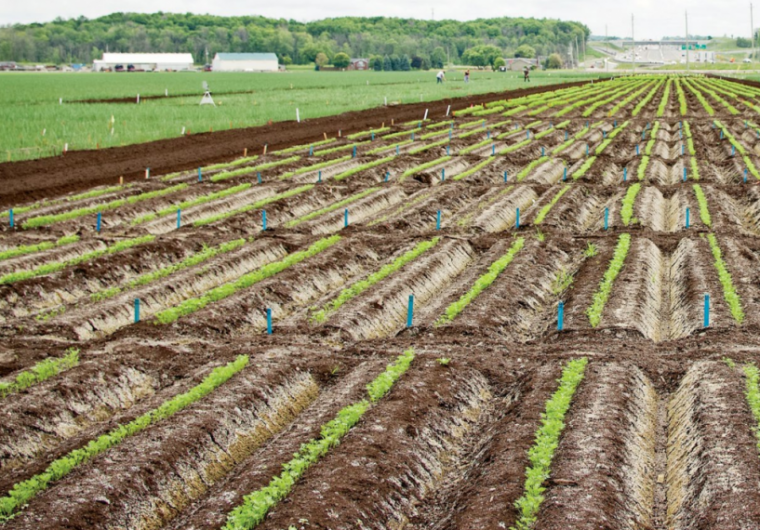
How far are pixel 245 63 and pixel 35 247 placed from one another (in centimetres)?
16196

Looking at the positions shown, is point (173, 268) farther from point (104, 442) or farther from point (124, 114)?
point (124, 114)

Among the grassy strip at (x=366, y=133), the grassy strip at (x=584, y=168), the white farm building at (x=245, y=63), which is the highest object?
the white farm building at (x=245, y=63)

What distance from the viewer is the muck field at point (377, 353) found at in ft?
31.2

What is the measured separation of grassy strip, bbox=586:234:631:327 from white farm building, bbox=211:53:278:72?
523 ft

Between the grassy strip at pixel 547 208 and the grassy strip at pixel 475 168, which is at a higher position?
the grassy strip at pixel 475 168

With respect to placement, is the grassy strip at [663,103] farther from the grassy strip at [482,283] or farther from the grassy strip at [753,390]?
the grassy strip at [753,390]

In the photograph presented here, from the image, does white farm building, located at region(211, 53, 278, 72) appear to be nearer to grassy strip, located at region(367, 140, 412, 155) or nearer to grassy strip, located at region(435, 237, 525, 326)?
grassy strip, located at region(367, 140, 412, 155)

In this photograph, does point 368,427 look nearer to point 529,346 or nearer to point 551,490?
point 551,490

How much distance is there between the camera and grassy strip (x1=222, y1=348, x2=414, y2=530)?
8836mm

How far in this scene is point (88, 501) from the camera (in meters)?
9.18

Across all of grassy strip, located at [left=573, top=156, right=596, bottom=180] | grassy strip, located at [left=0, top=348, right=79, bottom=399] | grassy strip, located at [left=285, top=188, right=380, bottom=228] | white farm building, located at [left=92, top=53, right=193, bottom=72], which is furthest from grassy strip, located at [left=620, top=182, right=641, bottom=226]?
white farm building, located at [left=92, top=53, right=193, bottom=72]

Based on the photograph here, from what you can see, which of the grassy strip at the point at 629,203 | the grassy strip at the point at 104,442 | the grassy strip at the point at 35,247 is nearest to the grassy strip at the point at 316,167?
the grassy strip at the point at 35,247

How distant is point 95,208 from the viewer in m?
24.7

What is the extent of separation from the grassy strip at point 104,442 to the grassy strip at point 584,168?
70.1 ft
